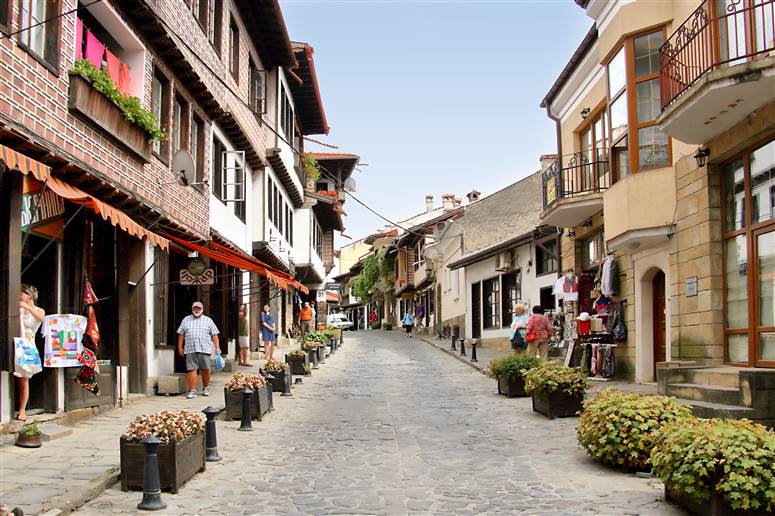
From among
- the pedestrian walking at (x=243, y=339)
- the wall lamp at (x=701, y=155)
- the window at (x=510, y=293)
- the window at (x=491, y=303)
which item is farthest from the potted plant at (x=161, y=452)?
the window at (x=491, y=303)

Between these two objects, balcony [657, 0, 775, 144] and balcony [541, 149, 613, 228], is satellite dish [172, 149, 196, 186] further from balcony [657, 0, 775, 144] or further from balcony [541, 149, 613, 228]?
balcony [657, 0, 775, 144]

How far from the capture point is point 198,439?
24.3 ft

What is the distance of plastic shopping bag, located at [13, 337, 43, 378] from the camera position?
8.50 m

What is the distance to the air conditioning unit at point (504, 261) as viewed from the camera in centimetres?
2720

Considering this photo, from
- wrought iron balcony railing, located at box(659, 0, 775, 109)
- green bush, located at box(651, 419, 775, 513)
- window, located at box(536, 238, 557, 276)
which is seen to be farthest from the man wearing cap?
window, located at box(536, 238, 557, 276)

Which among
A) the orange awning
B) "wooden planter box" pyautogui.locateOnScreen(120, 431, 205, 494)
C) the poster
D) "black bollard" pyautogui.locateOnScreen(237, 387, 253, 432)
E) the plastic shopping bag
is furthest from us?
"black bollard" pyautogui.locateOnScreen(237, 387, 253, 432)

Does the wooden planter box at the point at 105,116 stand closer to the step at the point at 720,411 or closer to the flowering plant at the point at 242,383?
the flowering plant at the point at 242,383

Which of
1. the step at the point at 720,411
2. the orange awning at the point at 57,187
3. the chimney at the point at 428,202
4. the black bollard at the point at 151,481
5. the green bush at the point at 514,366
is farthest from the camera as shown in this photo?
the chimney at the point at 428,202

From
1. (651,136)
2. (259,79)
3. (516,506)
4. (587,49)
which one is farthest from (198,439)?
(259,79)

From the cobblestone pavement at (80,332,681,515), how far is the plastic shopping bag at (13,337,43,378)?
233cm

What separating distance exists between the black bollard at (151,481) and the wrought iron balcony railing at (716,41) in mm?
7940

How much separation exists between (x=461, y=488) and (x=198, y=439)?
2566mm

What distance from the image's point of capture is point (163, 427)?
22.5 ft

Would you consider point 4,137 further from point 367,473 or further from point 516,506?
point 516,506
